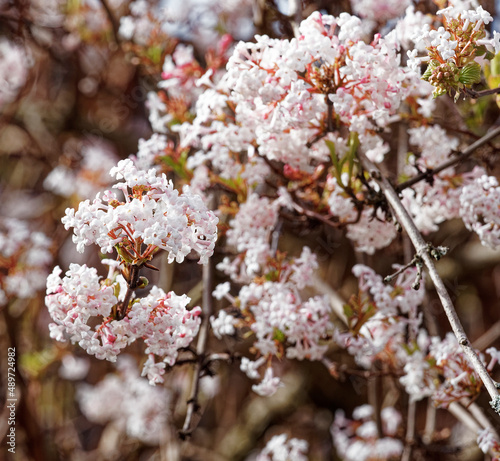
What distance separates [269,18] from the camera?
2750 mm

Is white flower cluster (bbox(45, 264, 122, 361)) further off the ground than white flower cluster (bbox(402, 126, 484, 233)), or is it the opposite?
white flower cluster (bbox(402, 126, 484, 233))

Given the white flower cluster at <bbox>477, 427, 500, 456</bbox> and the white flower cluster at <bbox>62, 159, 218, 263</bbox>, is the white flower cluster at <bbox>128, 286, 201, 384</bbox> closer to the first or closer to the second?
the white flower cluster at <bbox>62, 159, 218, 263</bbox>

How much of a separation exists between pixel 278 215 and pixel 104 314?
91cm

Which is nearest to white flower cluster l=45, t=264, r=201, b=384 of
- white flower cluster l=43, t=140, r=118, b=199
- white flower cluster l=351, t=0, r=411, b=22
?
white flower cluster l=351, t=0, r=411, b=22

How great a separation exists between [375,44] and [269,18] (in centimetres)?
131

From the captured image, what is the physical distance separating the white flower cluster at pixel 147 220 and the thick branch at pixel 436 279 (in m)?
0.48

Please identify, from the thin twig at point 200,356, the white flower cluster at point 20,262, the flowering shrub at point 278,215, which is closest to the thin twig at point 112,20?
the flowering shrub at point 278,215

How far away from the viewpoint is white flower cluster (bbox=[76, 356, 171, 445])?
3.33 m

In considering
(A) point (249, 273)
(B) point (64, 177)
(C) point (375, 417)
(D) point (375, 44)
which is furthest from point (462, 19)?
(B) point (64, 177)

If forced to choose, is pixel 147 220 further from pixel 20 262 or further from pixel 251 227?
pixel 20 262

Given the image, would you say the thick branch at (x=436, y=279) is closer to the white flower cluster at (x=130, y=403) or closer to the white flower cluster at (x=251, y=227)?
the white flower cluster at (x=251, y=227)

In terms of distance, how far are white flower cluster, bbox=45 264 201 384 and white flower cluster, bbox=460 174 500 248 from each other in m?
0.93

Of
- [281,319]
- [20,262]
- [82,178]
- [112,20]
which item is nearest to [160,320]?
[281,319]

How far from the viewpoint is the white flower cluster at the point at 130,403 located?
333 centimetres
